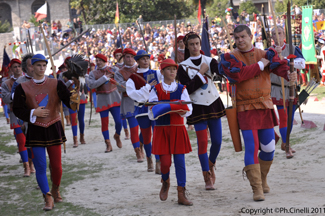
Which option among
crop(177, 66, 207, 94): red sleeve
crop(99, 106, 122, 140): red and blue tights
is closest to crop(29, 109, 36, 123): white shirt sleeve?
crop(177, 66, 207, 94): red sleeve

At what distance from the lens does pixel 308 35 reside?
15789 mm

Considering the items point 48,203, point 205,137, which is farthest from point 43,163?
point 205,137

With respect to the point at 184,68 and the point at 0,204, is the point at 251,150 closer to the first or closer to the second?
the point at 184,68

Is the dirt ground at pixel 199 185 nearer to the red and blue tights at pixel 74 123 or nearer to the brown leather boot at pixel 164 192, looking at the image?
the brown leather boot at pixel 164 192

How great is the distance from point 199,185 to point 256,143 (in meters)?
1.31

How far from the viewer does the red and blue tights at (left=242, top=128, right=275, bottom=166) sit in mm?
5016

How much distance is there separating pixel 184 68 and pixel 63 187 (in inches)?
102

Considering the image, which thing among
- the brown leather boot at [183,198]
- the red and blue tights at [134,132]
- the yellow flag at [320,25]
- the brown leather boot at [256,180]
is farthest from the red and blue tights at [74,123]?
the yellow flag at [320,25]

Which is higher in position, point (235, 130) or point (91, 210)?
point (235, 130)

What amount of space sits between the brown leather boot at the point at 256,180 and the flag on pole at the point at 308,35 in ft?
37.3

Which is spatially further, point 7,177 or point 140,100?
point 7,177

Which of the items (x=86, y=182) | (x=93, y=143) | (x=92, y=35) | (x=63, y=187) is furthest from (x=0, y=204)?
(x=92, y=35)

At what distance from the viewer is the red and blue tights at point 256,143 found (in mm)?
5016

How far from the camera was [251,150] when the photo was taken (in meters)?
5.02
